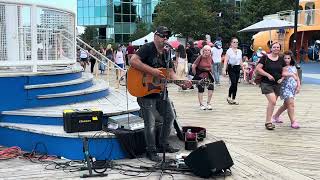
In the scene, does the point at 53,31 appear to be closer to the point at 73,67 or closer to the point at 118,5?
the point at 73,67

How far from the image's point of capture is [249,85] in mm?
17719

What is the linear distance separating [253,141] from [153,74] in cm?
254

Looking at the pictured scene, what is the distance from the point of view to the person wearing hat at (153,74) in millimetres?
6535

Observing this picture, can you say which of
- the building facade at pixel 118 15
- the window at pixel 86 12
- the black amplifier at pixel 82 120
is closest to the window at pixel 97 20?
the building facade at pixel 118 15

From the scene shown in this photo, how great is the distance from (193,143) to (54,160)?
2.02 metres

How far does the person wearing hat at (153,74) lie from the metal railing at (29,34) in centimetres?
239

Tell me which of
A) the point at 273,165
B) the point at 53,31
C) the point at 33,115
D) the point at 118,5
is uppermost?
the point at 118,5

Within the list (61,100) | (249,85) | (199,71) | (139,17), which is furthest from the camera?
(139,17)

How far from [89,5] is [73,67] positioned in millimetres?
57497

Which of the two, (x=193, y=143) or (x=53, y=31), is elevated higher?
(x=53, y=31)

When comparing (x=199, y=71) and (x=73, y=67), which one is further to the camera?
(x=199, y=71)

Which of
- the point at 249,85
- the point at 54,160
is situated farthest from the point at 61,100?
the point at 249,85

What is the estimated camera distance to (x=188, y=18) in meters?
42.7

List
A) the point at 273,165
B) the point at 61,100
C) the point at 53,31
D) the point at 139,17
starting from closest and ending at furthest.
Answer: the point at 273,165 < the point at 61,100 < the point at 53,31 < the point at 139,17
